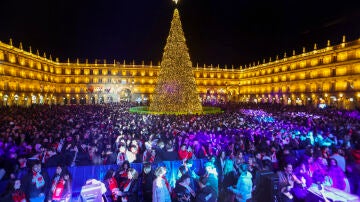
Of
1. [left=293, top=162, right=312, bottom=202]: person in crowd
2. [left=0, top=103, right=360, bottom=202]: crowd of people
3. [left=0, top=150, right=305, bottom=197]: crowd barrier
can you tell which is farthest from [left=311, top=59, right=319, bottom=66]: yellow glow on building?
[left=0, top=150, right=305, bottom=197]: crowd barrier

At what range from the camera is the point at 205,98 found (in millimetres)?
89625

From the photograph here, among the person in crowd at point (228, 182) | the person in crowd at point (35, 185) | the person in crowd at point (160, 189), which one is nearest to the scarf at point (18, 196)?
the person in crowd at point (35, 185)

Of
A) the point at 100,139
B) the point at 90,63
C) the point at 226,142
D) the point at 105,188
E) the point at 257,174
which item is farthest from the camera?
the point at 90,63

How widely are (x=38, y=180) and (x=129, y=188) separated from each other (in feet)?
8.19

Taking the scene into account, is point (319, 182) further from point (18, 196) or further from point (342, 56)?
point (342, 56)

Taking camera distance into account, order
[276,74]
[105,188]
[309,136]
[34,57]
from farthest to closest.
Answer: [276,74] → [34,57] → [309,136] → [105,188]

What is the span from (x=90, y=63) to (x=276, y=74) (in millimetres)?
61616

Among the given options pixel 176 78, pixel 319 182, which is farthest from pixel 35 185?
pixel 176 78

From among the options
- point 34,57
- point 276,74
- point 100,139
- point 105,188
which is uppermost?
point 34,57

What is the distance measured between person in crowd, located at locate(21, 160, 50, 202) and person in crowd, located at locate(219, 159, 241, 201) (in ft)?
16.9

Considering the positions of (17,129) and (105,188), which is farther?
(17,129)

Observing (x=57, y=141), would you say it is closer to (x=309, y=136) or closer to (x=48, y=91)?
(x=309, y=136)

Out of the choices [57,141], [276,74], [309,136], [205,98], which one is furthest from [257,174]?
[205,98]

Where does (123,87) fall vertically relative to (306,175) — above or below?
above
